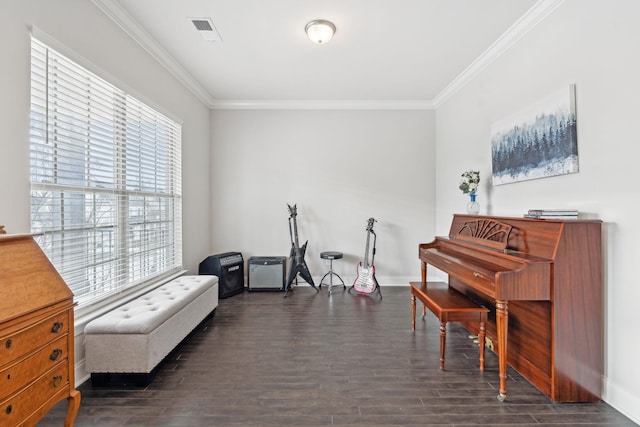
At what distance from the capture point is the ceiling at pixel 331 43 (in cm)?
235

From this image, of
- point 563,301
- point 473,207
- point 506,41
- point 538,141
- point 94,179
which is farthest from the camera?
point 473,207

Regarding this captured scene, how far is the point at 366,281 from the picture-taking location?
408cm

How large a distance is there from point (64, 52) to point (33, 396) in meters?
2.05

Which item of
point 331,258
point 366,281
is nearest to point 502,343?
point 366,281

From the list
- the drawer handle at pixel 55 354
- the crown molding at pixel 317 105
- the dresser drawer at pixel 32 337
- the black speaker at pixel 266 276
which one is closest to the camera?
the dresser drawer at pixel 32 337

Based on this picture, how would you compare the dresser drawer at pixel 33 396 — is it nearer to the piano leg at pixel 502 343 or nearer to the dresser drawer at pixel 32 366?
the dresser drawer at pixel 32 366

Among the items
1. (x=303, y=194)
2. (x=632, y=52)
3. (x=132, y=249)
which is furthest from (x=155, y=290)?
(x=632, y=52)

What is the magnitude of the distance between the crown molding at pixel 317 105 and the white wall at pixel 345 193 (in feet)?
0.40

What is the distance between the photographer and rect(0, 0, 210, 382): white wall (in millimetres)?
1577

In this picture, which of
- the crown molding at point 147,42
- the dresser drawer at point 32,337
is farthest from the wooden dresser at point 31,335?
the crown molding at point 147,42

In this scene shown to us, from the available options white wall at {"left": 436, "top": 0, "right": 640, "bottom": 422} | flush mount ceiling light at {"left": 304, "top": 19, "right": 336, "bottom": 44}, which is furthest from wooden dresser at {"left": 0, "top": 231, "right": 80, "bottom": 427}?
white wall at {"left": 436, "top": 0, "right": 640, "bottom": 422}

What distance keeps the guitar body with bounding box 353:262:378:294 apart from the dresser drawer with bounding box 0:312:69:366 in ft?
10.8

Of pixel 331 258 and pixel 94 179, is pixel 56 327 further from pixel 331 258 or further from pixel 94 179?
pixel 331 258

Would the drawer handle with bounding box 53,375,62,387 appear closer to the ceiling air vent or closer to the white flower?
the ceiling air vent
